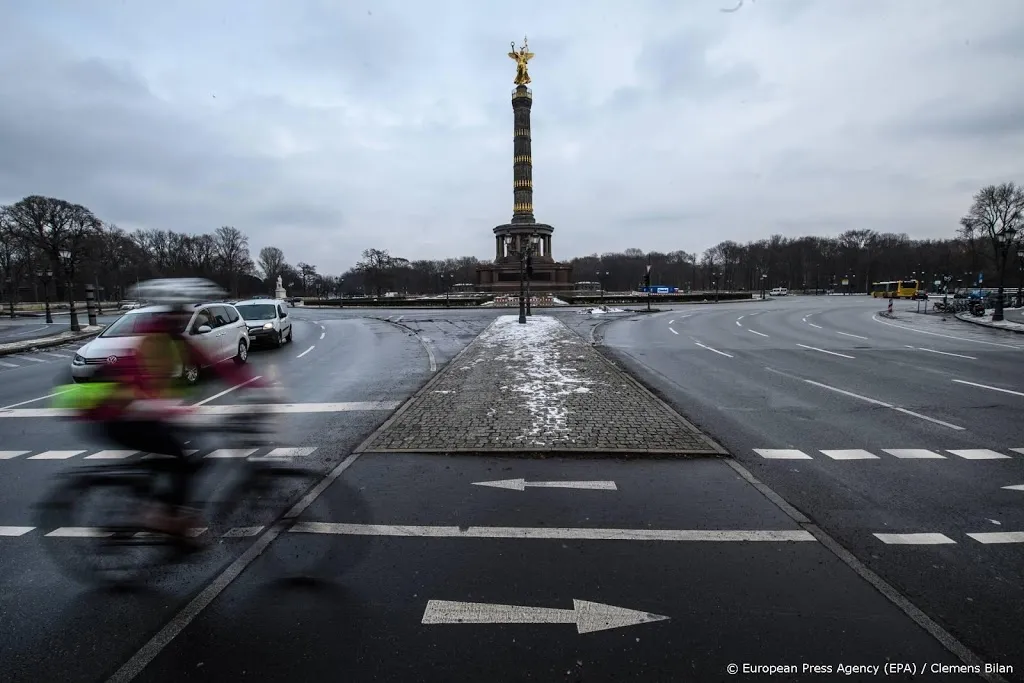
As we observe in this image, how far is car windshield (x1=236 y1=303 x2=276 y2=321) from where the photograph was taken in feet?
60.4

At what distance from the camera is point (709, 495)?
5.02 metres

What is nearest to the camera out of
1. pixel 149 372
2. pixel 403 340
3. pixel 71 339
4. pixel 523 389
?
pixel 149 372

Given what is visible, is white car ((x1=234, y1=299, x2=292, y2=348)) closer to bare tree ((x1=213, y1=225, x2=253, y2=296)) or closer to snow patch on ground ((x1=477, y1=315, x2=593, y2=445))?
snow patch on ground ((x1=477, y1=315, x2=593, y2=445))

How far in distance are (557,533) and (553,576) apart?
66 cm

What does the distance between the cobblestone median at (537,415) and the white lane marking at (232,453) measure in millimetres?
1408

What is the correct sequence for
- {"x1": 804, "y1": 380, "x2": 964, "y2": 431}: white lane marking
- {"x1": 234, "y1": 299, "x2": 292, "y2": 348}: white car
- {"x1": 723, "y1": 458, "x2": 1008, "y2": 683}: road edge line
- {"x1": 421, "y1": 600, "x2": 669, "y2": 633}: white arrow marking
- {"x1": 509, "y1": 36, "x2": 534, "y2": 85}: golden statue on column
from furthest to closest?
{"x1": 509, "y1": 36, "x2": 534, "y2": 85}: golden statue on column, {"x1": 234, "y1": 299, "x2": 292, "y2": 348}: white car, {"x1": 804, "y1": 380, "x2": 964, "y2": 431}: white lane marking, {"x1": 421, "y1": 600, "x2": 669, "y2": 633}: white arrow marking, {"x1": 723, "y1": 458, "x2": 1008, "y2": 683}: road edge line

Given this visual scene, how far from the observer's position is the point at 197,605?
3.30 metres

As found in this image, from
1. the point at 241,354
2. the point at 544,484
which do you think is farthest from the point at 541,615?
the point at 241,354

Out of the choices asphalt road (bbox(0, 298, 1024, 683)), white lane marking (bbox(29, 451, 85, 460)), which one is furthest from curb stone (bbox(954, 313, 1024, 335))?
white lane marking (bbox(29, 451, 85, 460))

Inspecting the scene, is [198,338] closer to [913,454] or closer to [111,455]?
[111,455]

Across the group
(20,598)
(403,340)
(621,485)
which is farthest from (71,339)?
(621,485)

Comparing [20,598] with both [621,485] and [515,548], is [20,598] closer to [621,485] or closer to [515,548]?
[515,548]

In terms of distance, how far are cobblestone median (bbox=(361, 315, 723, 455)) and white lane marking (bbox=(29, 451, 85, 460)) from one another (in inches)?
144

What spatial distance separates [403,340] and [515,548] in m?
17.2
